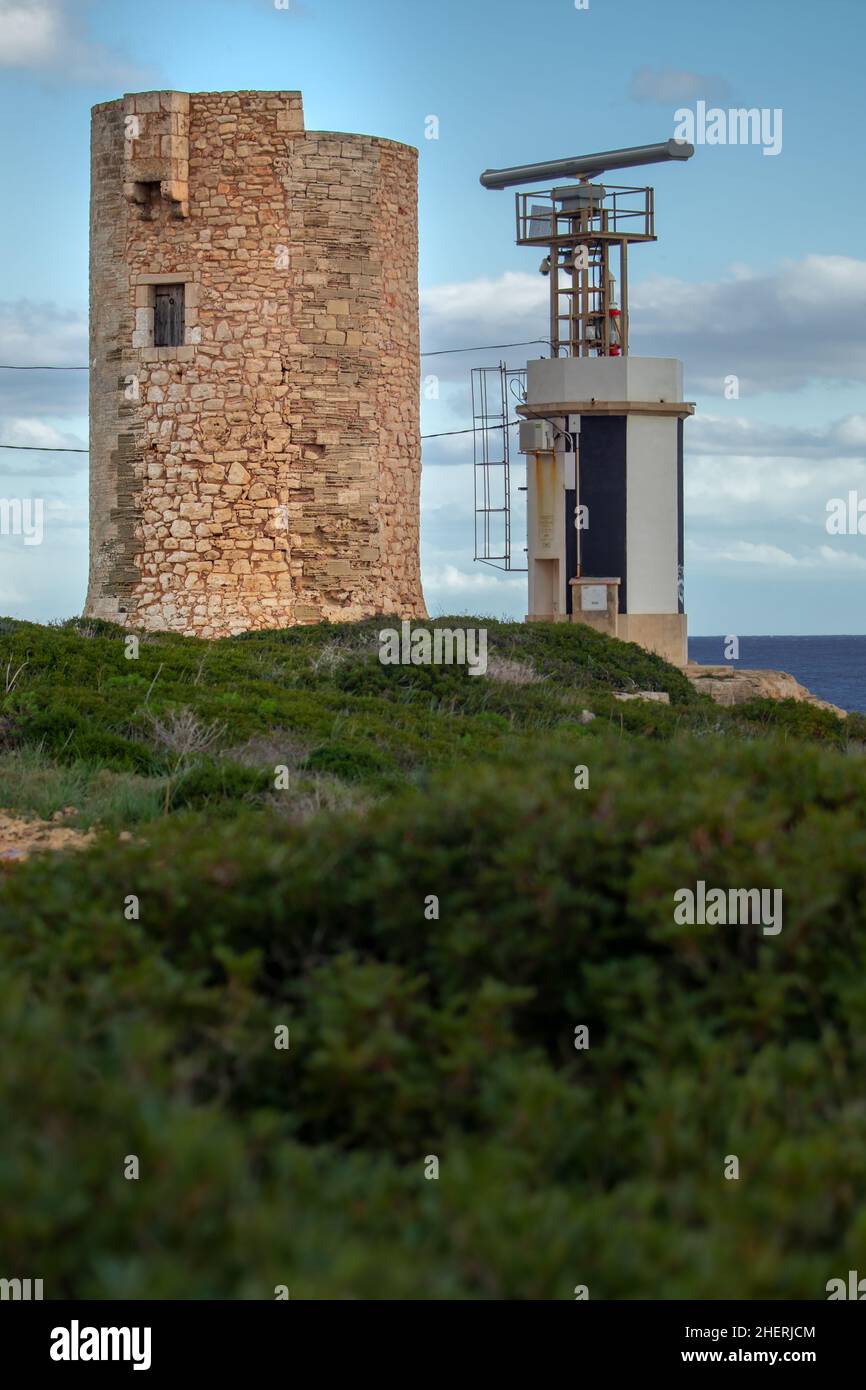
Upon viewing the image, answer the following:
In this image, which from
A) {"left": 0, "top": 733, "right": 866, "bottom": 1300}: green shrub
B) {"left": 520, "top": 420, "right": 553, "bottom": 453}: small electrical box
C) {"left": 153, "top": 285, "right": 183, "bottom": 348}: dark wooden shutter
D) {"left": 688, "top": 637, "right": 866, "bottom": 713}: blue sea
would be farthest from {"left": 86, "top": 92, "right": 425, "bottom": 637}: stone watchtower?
{"left": 688, "top": 637, "right": 866, "bottom": 713}: blue sea

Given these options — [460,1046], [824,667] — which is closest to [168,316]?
[460,1046]

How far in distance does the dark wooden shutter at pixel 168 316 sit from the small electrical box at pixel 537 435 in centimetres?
613

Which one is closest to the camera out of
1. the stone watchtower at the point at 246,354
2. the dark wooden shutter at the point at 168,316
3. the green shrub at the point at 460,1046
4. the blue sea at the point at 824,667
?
the green shrub at the point at 460,1046

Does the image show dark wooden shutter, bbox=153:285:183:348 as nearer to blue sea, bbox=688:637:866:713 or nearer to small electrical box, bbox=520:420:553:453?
small electrical box, bbox=520:420:553:453

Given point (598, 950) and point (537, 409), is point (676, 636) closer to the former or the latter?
point (537, 409)

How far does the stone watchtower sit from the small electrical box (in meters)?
3.56

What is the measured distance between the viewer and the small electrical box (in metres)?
23.9

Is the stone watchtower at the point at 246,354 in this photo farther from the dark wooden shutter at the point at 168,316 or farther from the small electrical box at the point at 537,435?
the small electrical box at the point at 537,435

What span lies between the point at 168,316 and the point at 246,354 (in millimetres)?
1387

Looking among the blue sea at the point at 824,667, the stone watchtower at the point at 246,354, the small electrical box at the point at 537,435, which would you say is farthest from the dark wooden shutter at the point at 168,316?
the blue sea at the point at 824,667

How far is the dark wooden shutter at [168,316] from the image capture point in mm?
20781

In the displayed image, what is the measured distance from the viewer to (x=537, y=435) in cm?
2397

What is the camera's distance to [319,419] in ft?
67.7
